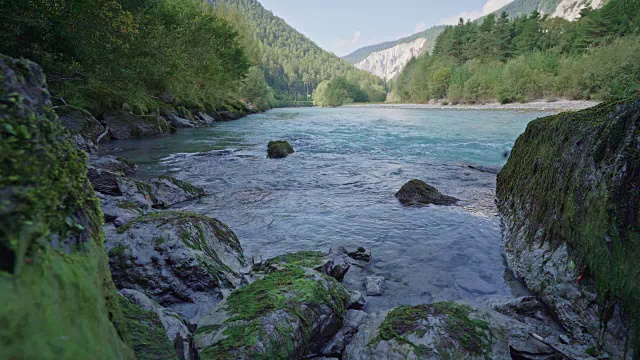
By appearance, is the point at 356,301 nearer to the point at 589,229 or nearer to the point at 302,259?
the point at 302,259

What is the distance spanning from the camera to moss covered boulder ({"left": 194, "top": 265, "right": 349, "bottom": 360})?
8.49 ft

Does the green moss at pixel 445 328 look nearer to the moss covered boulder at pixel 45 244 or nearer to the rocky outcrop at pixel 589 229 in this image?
the rocky outcrop at pixel 589 229

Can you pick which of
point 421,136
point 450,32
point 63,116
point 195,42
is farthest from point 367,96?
point 63,116

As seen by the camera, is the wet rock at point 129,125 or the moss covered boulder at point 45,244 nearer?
the moss covered boulder at point 45,244

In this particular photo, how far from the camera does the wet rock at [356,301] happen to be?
3930mm

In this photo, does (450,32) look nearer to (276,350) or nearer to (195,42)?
(195,42)

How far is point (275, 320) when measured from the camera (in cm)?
282

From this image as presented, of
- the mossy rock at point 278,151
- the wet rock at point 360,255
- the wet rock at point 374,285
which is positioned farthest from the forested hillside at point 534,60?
the wet rock at point 374,285

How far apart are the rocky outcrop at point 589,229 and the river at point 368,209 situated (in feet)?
2.25

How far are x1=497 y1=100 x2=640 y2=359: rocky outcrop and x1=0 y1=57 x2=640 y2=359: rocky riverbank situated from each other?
0.05 ft

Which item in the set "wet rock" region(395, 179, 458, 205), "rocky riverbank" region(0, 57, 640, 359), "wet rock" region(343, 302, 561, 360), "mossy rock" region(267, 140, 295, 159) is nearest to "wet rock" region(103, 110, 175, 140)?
"mossy rock" region(267, 140, 295, 159)

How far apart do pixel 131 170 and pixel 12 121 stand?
1097cm

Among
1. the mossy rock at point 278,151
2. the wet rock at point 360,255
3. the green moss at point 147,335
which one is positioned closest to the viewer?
the green moss at point 147,335

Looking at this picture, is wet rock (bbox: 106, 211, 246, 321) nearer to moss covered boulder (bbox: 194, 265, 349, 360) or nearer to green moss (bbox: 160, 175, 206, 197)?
moss covered boulder (bbox: 194, 265, 349, 360)
